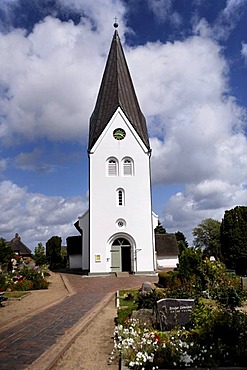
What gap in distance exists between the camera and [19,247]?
61.7 meters

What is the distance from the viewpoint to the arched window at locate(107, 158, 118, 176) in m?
31.6

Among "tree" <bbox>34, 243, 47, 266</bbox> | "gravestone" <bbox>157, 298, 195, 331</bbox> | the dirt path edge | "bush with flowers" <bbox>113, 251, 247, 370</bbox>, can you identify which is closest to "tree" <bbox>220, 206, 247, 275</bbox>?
"tree" <bbox>34, 243, 47, 266</bbox>

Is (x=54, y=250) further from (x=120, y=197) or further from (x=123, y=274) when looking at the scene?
(x=123, y=274)

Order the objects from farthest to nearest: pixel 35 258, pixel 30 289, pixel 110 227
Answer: pixel 35 258 < pixel 110 227 < pixel 30 289

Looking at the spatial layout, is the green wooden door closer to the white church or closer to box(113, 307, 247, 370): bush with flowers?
the white church

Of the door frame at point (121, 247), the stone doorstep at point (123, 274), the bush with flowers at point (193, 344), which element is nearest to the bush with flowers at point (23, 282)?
the stone doorstep at point (123, 274)

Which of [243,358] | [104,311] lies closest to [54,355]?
[243,358]

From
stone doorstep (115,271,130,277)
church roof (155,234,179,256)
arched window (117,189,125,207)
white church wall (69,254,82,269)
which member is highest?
arched window (117,189,125,207)

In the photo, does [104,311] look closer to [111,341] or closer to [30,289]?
[111,341]

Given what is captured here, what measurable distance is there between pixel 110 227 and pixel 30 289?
1096 centimetres

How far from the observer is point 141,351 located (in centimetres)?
700

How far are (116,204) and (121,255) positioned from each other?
452cm

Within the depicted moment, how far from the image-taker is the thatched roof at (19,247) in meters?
60.2

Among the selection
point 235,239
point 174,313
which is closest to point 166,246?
point 235,239
